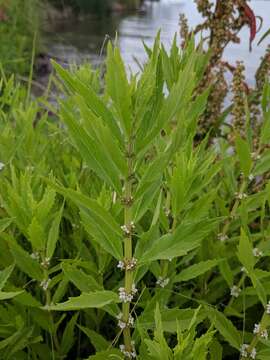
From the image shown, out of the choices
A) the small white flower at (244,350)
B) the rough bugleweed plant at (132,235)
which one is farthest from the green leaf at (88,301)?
the small white flower at (244,350)

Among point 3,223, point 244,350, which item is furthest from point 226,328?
point 3,223

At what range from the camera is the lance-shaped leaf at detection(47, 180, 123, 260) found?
0.62m


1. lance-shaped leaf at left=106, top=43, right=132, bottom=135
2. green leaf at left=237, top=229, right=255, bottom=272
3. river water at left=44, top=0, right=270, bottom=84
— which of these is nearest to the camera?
lance-shaped leaf at left=106, top=43, right=132, bottom=135

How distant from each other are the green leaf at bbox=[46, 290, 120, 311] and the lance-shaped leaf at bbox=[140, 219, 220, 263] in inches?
2.5

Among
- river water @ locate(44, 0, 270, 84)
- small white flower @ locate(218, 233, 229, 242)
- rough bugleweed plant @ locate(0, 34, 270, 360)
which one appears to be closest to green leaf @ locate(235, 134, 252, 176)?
rough bugleweed plant @ locate(0, 34, 270, 360)

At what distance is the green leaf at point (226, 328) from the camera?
76 centimetres

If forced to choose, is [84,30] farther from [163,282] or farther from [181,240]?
[181,240]

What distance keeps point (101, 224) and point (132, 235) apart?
0.68 ft

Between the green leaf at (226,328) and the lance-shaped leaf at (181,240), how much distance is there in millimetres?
165

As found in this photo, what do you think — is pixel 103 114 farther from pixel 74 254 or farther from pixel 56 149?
pixel 56 149

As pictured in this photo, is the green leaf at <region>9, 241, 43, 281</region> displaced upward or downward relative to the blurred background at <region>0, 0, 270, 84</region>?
upward

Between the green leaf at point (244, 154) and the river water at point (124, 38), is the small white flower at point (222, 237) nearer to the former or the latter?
the green leaf at point (244, 154)

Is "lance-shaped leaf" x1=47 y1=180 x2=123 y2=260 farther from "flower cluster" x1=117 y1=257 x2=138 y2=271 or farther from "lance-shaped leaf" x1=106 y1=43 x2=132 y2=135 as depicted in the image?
"lance-shaped leaf" x1=106 y1=43 x2=132 y2=135

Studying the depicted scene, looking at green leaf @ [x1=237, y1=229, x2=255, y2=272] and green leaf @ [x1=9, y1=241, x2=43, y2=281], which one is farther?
green leaf @ [x1=9, y1=241, x2=43, y2=281]
